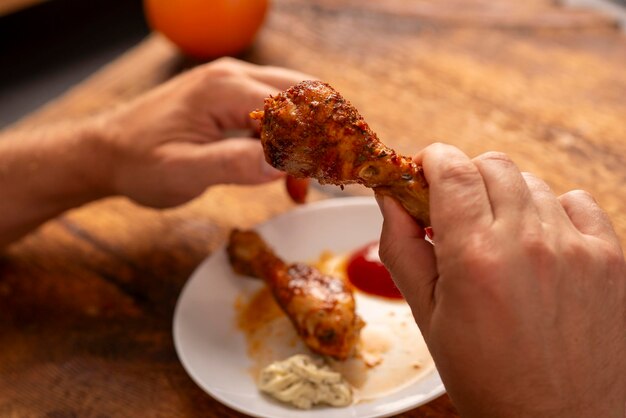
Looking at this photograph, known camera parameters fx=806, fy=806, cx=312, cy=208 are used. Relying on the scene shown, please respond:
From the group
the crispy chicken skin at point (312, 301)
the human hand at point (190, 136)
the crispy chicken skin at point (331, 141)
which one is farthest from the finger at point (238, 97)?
the crispy chicken skin at point (331, 141)

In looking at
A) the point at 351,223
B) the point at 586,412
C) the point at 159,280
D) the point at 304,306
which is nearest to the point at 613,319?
the point at 586,412

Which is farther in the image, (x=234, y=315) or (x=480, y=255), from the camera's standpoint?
(x=234, y=315)

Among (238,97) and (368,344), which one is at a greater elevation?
(238,97)

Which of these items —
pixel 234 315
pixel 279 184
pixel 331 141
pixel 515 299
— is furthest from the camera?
pixel 279 184

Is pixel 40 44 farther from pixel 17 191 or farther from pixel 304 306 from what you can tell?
pixel 304 306

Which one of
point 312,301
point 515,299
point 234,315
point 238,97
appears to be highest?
point 515,299

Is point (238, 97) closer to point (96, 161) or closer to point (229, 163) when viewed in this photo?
point (229, 163)

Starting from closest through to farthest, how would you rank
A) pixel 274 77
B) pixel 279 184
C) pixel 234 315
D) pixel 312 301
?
pixel 312 301 < pixel 234 315 < pixel 274 77 < pixel 279 184

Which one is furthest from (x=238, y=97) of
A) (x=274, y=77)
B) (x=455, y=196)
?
(x=455, y=196)
